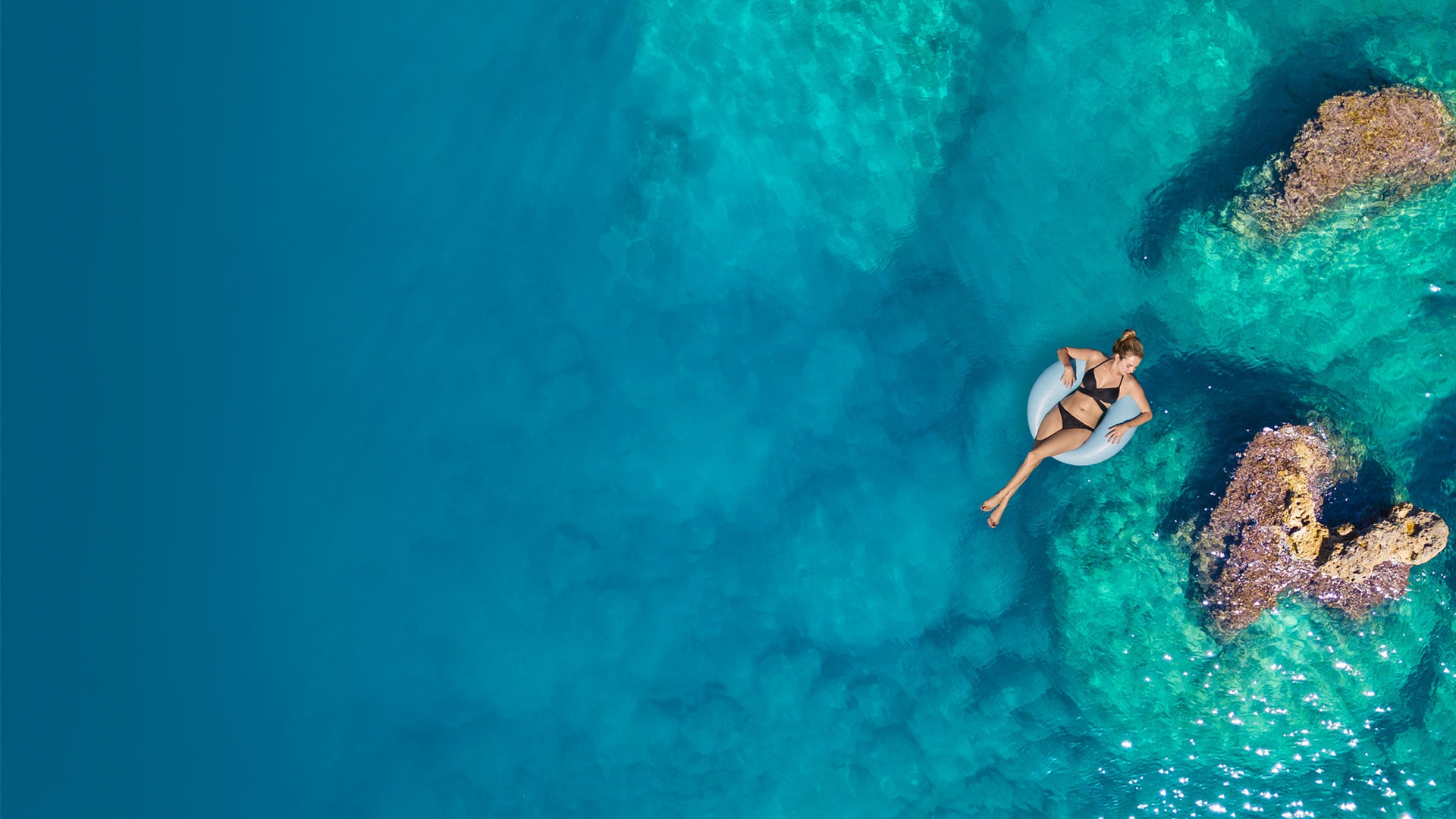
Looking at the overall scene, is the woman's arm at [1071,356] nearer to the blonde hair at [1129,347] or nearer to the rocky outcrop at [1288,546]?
the blonde hair at [1129,347]

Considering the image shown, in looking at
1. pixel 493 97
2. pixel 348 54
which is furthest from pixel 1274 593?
pixel 348 54

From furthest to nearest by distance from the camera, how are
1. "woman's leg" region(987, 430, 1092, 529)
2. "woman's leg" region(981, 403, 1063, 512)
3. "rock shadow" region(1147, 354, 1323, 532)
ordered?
1. "rock shadow" region(1147, 354, 1323, 532)
2. "woman's leg" region(981, 403, 1063, 512)
3. "woman's leg" region(987, 430, 1092, 529)

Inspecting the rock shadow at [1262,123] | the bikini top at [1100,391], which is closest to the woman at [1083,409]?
the bikini top at [1100,391]

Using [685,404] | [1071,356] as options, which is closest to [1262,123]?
[1071,356]

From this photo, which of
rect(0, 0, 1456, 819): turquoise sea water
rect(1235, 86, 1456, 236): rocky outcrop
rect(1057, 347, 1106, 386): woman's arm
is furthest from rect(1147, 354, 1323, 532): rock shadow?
rect(1235, 86, 1456, 236): rocky outcrop

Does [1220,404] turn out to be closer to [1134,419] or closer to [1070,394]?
[1134,419]

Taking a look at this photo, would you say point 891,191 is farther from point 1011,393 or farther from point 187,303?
point 187,303

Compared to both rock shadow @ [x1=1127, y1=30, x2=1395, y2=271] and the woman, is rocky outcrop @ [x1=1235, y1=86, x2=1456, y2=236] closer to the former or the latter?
rock shadow @ [x1=1127, y1=30, x2=1395, y2=271]
